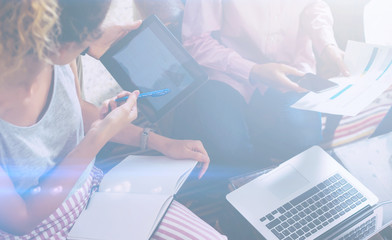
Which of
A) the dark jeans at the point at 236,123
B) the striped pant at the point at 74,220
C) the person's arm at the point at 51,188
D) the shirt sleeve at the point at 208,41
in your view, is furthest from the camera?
the dark jeans at the point at 236,123

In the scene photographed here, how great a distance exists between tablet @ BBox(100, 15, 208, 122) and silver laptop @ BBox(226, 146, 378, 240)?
12.6 inches

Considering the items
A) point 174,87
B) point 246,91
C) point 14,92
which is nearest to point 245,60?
point 246,91

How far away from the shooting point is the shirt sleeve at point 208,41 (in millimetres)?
978

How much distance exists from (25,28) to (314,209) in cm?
77

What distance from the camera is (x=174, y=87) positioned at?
3.04ft

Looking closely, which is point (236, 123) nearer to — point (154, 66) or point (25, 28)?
point (154, 66)

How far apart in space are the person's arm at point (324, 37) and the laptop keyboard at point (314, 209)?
0.36 m

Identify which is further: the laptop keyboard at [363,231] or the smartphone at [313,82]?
the smartphone at [313,82]

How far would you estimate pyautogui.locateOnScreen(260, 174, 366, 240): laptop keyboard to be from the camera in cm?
82

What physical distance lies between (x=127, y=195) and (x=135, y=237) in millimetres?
116

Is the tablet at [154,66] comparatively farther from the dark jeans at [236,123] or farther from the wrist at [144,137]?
the dark jeans at [236,123]

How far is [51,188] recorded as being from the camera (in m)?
0.70

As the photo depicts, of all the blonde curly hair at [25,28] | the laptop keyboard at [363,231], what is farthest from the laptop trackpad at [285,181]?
the blonde curly hair at [25,28]

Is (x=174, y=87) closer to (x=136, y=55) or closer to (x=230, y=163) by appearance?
(x=136, y=55)
